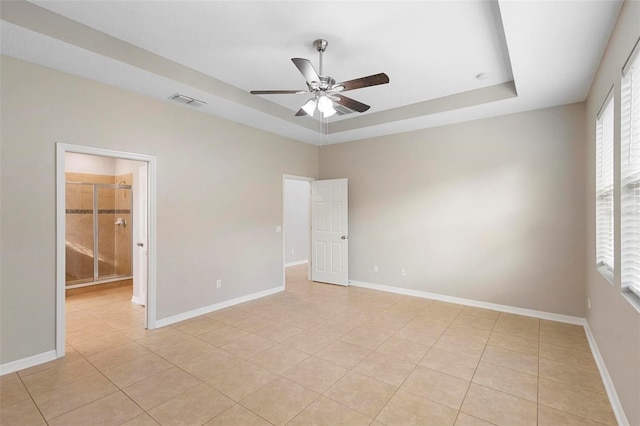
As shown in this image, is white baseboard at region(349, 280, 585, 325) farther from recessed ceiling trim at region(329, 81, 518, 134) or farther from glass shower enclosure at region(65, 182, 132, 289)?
glass shower enclosure at region(65, 182, 132, 289)

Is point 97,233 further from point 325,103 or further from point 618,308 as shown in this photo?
point 618,308

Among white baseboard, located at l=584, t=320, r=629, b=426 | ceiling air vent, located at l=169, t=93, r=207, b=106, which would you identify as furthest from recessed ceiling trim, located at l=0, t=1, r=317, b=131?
white baseboard, located at l=584, t=320, r=629, b=426

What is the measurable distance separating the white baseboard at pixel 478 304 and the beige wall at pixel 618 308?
31.2 inches

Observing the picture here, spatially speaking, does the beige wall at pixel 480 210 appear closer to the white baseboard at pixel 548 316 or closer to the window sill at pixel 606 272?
the white baseboard at pixel 548 316

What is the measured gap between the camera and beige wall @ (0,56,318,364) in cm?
270

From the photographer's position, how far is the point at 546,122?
3957 mm

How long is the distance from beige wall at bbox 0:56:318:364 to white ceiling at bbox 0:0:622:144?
313 millimetres

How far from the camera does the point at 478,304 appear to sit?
4.47 metres

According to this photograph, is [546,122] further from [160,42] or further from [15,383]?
[15,383]

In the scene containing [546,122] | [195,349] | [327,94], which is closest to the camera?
[327,94]

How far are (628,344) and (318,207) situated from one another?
479cm

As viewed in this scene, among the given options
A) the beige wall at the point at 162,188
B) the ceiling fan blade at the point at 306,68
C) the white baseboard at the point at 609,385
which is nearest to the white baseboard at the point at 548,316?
the white baseboard at the point at 609,385

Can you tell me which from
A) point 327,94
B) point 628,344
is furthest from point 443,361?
point 327,94

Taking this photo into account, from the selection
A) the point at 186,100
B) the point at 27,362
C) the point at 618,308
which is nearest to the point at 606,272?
the point at 618,308
